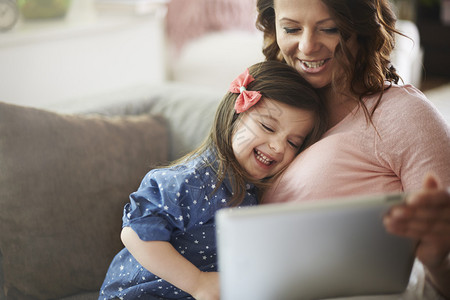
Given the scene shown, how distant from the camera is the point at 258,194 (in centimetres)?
110

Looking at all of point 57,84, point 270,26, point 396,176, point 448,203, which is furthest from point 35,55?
point 448,203

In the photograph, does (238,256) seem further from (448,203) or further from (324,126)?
(324,126)

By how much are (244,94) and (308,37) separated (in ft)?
0.55

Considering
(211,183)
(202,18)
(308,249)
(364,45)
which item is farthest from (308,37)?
(202,18)

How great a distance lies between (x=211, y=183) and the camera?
101 centimetres

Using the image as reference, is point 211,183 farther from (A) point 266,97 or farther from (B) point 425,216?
(B) point 425,216

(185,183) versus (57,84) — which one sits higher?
(185,183)

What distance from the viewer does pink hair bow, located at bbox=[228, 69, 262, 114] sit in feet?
3.39

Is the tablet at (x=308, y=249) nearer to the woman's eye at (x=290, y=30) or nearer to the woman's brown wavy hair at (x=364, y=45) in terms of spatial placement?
the woman's brown wavy hair at (x=364, y=45)

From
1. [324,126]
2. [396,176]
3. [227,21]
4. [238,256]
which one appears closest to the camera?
[238,256]

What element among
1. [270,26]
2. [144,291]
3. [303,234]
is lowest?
[144,291]

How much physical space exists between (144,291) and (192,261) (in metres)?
0.12

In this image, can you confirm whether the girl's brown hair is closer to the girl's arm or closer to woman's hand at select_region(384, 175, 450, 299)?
the girl's arm

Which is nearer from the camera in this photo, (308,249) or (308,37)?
(308,249)
